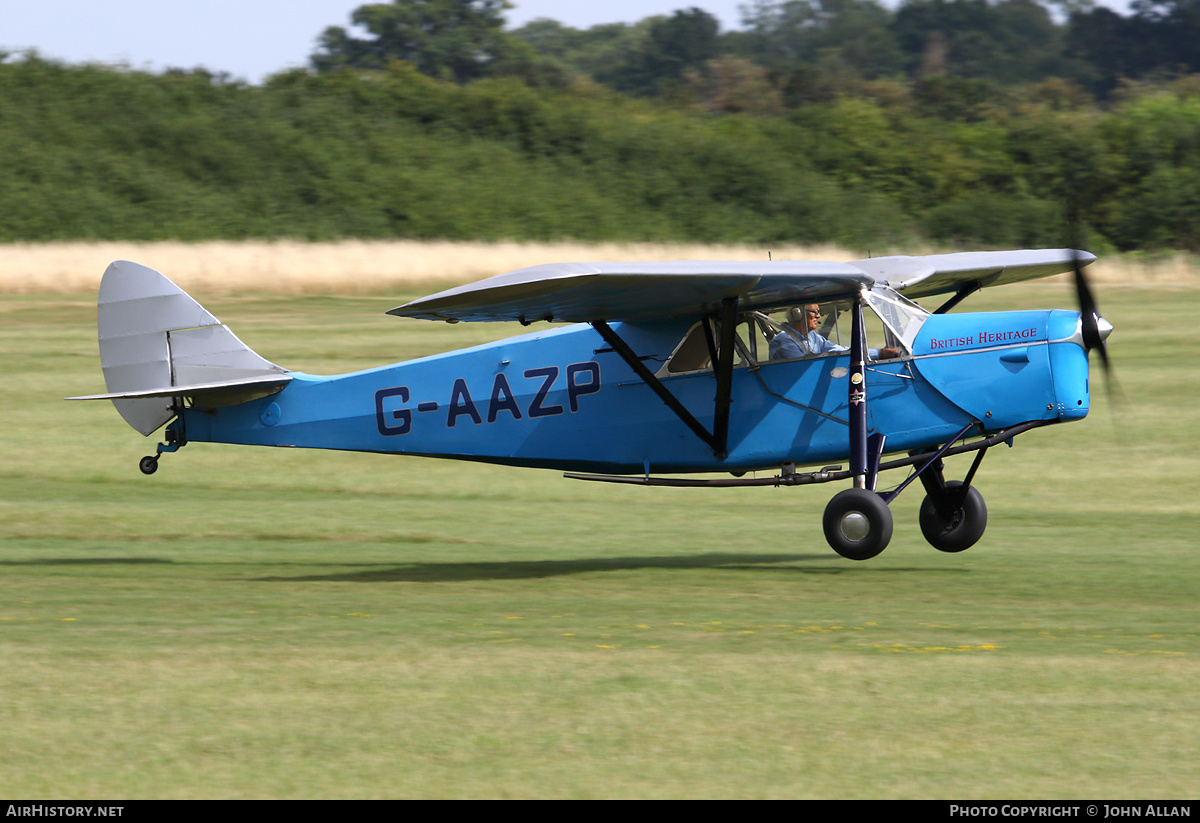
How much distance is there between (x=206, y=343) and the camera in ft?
47.2

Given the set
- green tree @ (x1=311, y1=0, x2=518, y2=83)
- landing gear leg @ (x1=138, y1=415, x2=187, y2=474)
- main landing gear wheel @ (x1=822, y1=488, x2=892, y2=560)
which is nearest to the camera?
main landing gear wheel @ (x1=822, y1=488, x2=892, y2=560)

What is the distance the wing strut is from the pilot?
0.54 m

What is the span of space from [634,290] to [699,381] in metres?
1.62

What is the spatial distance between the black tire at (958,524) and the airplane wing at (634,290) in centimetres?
245

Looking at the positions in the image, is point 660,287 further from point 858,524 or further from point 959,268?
point 959,268

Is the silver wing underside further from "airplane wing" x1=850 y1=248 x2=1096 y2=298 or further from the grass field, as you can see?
the grass field

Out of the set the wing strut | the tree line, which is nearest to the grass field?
the wing strut

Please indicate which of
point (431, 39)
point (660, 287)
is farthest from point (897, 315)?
point (431, 39)

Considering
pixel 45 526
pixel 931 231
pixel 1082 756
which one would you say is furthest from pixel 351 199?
pixel 1082 756

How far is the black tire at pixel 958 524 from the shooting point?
44.0 feet

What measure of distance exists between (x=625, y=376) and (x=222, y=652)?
5.53 m

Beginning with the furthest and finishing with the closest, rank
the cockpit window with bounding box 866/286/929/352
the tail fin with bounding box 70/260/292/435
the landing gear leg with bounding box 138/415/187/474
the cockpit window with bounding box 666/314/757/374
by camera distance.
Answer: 1. the tail fin with bounding box 70/260/292/435
2. the landing gear leg with bounding box 138/415/187/474
3. the cockpit window with bounding box 666/314/757/374
4. the cockpit window with bounding box 866/286/929/352

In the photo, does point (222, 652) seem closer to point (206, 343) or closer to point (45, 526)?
point (206, 343)

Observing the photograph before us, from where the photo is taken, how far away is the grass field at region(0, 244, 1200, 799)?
6.33 metres
